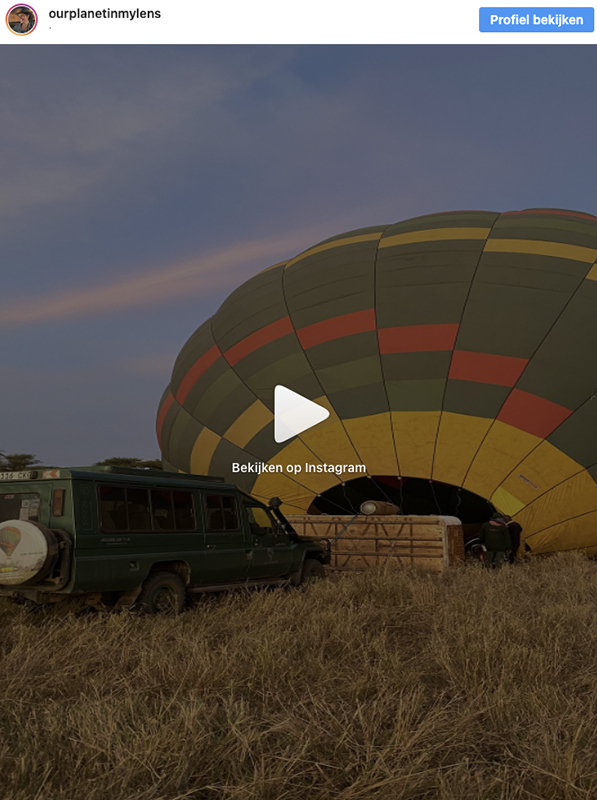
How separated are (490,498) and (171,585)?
18.0 ft

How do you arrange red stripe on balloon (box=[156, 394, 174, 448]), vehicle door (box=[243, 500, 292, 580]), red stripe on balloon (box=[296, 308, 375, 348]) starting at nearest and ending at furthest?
vehicle door (box=[243, 500, 292, 580]) → red stripe on balloon (box=[296, 308, 375, 348]) → red stripe on balloon (box=[156, 394, 174, 448])

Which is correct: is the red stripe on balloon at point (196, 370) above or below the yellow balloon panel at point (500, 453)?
above

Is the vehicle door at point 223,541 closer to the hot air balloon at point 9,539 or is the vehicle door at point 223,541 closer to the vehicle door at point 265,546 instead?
the vehicle door at point 265,546

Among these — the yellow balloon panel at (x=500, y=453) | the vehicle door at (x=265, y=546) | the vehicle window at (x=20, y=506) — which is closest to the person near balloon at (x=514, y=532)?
the yellow balloon panel at (x=500, y=453)

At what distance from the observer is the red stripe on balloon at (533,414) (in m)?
11.0

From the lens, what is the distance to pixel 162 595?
27.3 feet

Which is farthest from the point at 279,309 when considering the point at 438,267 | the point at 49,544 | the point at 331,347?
the point at 49,544

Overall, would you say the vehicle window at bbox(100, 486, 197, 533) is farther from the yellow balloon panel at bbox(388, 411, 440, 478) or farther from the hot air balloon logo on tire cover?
the yellow balloon panel at bbox(388, 411, 440, 478)

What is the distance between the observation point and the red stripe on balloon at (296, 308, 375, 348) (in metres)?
12.1

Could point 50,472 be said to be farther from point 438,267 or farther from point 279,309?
point 438,267

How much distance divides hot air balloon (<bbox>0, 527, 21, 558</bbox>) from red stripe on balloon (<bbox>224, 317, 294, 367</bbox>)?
21.4ft

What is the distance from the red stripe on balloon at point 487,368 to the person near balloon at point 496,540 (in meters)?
2.34

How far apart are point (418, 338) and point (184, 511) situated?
17.1 feet

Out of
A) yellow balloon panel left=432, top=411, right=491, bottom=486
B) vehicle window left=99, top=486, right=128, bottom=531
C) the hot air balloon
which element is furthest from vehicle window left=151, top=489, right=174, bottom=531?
yellow balloon panel left=432, top=411, right=491, bottom=486
